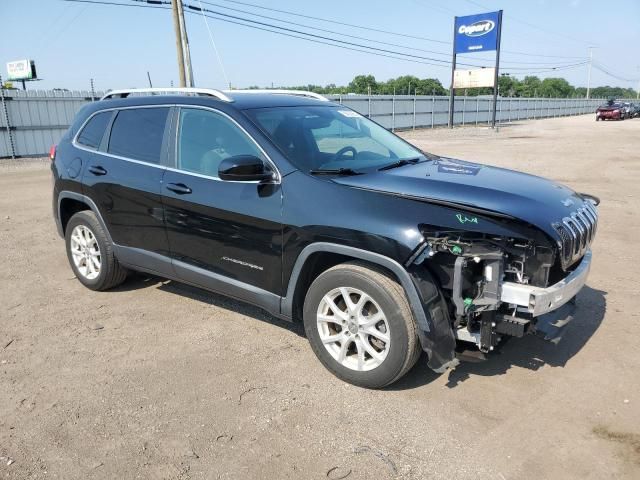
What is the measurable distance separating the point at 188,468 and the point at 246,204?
1.74 meters

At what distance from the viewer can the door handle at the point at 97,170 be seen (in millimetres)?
4841

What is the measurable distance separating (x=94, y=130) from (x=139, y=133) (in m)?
0.76

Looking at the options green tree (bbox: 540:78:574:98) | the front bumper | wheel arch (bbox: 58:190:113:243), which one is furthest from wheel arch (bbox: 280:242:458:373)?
green tree (bbox: 540:78:574:98)

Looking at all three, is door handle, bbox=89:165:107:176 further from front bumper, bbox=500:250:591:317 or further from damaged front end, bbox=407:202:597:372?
front bumper, bbox=500:250:591:317

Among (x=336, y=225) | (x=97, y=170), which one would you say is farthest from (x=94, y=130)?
(x=336, y=225)

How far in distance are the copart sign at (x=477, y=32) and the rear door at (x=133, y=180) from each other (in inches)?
1280

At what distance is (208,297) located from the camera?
5.17 metres

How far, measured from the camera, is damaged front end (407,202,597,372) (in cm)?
303

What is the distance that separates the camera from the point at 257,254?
3.79 m

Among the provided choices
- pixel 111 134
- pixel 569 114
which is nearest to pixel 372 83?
pixel 569 114

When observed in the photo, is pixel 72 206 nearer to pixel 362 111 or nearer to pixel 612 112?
pixel 362 111

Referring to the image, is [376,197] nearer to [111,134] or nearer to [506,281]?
[506,281]

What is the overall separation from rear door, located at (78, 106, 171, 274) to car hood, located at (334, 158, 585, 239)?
1.73m

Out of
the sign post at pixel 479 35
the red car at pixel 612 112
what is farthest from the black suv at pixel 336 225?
the red car at pixel 612 112
